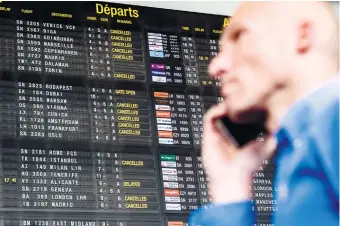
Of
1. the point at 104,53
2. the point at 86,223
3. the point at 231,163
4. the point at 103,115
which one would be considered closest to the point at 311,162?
the point at 231,163

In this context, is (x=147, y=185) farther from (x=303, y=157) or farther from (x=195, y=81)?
(x=303, y=157)

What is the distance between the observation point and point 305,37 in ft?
7.68

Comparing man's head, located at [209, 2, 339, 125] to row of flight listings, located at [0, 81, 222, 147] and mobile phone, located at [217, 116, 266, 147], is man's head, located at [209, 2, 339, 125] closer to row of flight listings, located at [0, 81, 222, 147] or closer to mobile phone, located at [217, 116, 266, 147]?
mobile phone, located at [217, 116, 266, 147]

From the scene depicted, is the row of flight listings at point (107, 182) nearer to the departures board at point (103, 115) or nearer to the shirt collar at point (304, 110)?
the departures board at point (103, 115)

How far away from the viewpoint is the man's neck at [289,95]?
229 cm

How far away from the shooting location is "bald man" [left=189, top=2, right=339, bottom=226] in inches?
83.9

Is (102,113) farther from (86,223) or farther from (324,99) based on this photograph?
(324,99)

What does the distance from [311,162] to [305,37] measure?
1.29 feet

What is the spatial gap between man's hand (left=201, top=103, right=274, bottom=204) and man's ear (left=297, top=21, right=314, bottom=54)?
0.27 meters

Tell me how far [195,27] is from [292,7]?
1.22m

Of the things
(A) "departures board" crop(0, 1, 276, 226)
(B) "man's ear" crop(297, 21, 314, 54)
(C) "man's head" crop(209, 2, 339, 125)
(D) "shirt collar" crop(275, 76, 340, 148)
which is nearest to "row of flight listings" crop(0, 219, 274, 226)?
(A) "departures board" crop(0, 1, 276, 226)

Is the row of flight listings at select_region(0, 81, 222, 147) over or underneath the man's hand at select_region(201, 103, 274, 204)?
over

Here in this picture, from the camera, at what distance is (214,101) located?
346 cm

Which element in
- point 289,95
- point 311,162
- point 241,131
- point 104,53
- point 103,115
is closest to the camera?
point 311,162
